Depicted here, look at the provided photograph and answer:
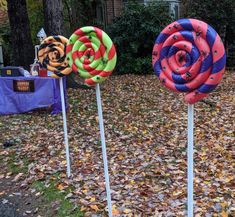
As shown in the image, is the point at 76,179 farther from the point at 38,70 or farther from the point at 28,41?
the point at 28,41

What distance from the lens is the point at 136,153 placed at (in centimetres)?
578

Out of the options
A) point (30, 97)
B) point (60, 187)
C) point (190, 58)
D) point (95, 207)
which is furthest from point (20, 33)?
point (190, 58)

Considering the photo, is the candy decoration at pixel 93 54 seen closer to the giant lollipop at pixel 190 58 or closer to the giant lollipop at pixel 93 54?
the giant lollipop at pixel 93 54

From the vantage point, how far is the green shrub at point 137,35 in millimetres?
14594

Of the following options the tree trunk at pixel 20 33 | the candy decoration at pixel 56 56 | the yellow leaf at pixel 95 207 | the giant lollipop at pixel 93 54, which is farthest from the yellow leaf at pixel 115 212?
the tree trunk at pixel 20 33

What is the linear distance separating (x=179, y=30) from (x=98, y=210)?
95.3 inches

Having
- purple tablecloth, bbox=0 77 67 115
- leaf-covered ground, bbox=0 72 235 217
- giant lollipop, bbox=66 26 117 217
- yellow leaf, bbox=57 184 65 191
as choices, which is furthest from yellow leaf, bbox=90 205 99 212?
purple tablecloth, bbox=0 77 67 115

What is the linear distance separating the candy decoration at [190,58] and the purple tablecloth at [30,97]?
233 inches

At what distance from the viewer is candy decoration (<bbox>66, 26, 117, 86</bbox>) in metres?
3.40

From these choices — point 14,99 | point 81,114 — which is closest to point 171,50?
point 81,114

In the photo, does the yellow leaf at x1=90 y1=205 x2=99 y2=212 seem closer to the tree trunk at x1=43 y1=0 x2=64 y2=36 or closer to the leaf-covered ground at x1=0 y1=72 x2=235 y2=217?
the leaf-covered ground at x1=0 y1=72 x2=235 y2=217

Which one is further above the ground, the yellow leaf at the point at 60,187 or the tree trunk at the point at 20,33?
the tree trunk at the point at 20,33

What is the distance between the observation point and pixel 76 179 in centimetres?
493

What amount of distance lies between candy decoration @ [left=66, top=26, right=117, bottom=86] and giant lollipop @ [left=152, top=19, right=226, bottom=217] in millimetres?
Result: 753
